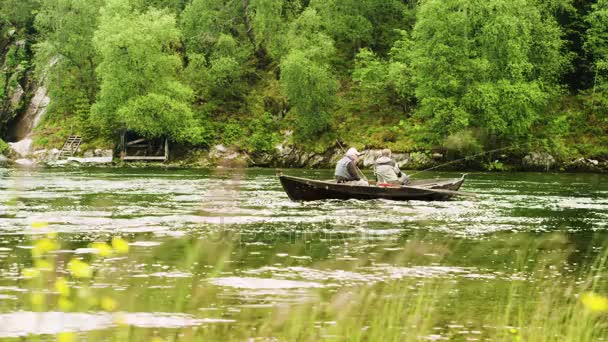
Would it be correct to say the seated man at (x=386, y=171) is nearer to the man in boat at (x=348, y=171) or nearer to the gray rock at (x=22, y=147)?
the man in boat at (x=348, y=171)

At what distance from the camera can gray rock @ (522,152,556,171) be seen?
4622 cm

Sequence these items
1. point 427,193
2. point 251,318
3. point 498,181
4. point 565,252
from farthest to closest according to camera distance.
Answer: point 498,181 → point 427,193 → point 565,252 → point 251,318

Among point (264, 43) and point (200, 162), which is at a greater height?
point (264, 43)

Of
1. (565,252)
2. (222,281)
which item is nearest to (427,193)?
(565,252)

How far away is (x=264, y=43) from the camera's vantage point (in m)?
61.6

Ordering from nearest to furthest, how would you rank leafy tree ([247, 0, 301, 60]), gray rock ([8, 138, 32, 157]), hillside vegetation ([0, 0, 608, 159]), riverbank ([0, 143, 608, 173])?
1. riverbank ([0, 143, 608, 173])
2. hillside vegetation ([0, 0, 608, 159])
3. gray rock ([8, 138, 32, 157])
4. leafy tree ([247, 0, 301, 60])

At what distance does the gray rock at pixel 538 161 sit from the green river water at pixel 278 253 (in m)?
19.6

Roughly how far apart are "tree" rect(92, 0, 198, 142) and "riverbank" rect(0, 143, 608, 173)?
2.29m

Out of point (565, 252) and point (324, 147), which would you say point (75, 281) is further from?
point (324, 147)

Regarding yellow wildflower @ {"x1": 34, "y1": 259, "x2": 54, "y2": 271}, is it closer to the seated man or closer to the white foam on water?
the white foam on water

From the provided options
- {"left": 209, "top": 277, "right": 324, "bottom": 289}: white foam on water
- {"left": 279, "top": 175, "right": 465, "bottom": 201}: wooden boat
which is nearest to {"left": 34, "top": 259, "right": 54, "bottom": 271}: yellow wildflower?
{"left": 209, "top": 277, "right": 324, "bottom": 289}: white foam on water

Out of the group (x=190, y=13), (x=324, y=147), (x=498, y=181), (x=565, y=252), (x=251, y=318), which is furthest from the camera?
(x=190, y=13)

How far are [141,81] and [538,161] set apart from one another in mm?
27357

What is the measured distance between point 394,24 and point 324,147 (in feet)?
53.5
